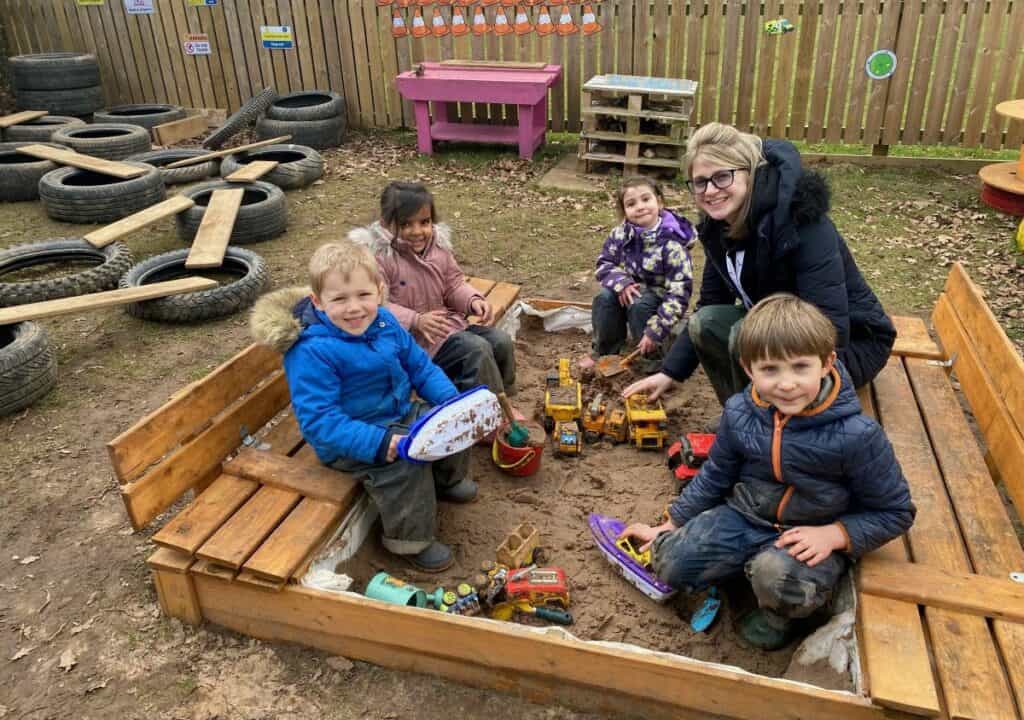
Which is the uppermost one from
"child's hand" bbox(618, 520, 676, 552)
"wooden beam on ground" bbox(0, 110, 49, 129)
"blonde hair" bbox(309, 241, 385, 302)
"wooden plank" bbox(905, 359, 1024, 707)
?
"blonde hair" bbox(309, 241, 385, 302)

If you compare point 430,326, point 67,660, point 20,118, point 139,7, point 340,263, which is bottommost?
point 67,660

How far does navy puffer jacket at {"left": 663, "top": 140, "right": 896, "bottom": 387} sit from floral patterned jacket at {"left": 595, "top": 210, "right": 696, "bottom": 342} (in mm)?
734

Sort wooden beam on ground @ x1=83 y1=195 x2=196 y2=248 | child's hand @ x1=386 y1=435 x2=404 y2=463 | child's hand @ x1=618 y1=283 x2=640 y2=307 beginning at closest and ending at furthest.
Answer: child's hand @ x1=386 y1=435 x2=404 y2=463, child's hand @ x1=618 y1=283 x2=640 y2=307, wooden beam on ground @ x1=83 y1=195 x2=196 y2=248

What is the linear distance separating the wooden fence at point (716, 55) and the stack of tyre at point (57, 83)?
0.84 metres

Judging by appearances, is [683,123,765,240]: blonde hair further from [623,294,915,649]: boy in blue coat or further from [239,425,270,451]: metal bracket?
[239,425,270,451]: metal bracket

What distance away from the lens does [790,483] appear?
259 centimetres

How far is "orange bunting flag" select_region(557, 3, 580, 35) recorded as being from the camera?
341 inches

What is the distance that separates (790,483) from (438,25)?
26.4ft

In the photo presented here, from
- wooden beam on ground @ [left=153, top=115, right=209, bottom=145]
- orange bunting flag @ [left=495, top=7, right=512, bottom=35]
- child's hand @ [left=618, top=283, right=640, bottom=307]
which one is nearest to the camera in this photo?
child's hand @ [left=618, top=283, right=640, bottom=307]

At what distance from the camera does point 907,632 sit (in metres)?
2.36

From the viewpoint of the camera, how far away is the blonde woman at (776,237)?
3.11m

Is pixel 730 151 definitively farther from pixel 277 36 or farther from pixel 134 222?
pixel 277 36

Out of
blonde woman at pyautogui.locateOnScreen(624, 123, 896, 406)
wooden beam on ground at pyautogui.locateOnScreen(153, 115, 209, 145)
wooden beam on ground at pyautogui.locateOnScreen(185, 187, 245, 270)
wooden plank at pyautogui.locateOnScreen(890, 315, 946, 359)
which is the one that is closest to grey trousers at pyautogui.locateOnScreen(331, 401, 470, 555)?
blonde woman at pyautogui.locateOnScreen(624, 123, 896, 406)

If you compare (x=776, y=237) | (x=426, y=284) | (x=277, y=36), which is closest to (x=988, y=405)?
(x=776, y=237)
